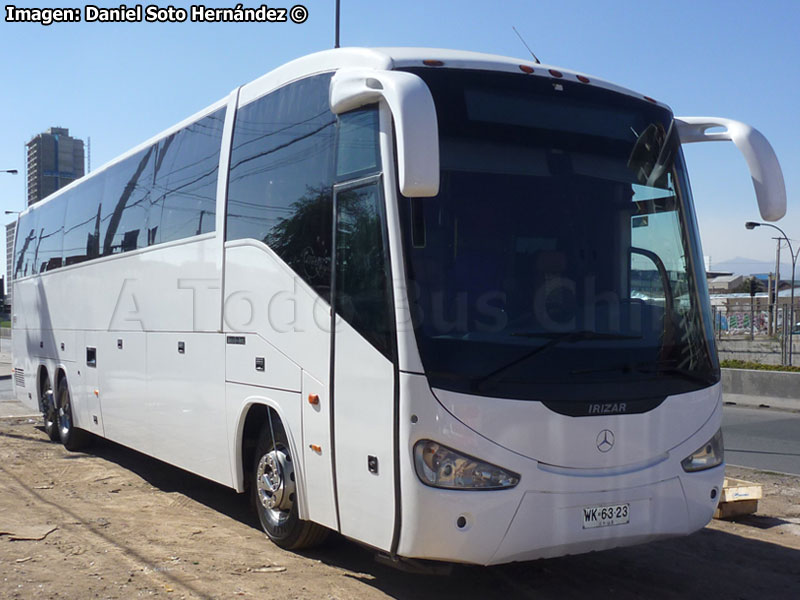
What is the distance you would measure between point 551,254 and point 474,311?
654 mm

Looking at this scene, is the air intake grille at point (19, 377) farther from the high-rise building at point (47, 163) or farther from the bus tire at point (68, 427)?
the high-rise building at point (47, 163)

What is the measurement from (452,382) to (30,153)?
3631 inches

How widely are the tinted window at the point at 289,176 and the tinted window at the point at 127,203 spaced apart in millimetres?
2633

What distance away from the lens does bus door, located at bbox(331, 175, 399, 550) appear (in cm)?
526

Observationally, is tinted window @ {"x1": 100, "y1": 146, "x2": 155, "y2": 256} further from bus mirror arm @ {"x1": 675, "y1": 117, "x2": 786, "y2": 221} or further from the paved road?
the paved road

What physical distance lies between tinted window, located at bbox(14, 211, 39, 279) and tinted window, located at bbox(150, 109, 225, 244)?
6.32m

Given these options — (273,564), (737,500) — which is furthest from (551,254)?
(737,500)

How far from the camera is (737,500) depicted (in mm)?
7949

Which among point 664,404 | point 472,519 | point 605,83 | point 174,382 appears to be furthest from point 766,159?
point 174,382

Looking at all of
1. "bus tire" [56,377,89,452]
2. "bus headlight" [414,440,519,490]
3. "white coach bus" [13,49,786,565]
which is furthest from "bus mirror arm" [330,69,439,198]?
"bus tire" [56,377,89,452]

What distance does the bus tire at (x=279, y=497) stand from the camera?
6648 mm

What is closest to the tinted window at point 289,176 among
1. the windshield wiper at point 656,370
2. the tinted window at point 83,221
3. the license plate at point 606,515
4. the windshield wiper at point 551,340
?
the windshield wiper at point 551,340

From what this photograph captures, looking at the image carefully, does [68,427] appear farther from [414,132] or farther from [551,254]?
[414,132]

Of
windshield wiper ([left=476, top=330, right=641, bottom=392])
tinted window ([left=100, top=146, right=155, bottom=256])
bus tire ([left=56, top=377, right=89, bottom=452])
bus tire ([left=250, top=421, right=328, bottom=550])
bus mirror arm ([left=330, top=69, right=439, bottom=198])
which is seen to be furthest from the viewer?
bus tire ([left=56, top=377, right=89, bottom=452])
